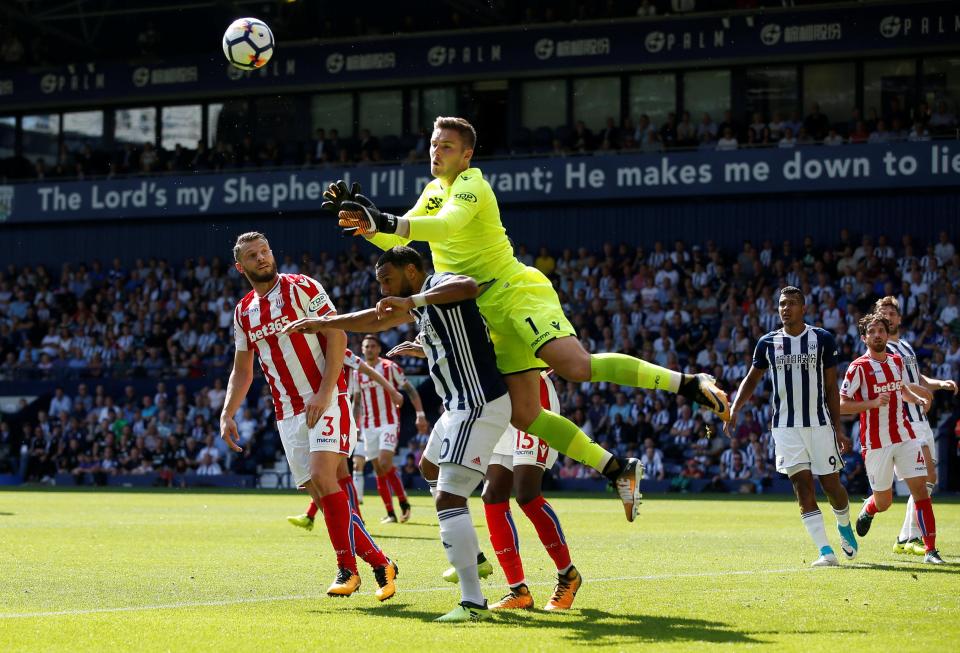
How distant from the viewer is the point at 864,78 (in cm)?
3294

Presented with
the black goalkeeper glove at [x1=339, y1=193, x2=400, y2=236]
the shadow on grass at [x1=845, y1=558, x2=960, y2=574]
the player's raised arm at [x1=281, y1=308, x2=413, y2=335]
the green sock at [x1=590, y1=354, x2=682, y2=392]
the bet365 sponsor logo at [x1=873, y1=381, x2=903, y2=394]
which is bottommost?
the shadow on grass at [x1=845, y1=558, x2=960, y2=574]

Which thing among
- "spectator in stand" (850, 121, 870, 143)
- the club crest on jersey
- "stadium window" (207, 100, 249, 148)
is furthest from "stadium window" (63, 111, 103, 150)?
the club crest on jersey

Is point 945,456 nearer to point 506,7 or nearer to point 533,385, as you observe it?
point 506,7

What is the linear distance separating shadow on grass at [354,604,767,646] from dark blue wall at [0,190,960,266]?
26.6 meters

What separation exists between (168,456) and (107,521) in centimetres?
1376

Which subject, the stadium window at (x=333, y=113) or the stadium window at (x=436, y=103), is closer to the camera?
the stadium window at (x=436, y=103)

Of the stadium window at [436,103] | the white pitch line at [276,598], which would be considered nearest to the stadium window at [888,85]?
the stadium window at [436,103]

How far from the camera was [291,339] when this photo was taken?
8828 mm

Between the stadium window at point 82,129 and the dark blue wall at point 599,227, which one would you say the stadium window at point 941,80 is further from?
the stadium window at point 82,129

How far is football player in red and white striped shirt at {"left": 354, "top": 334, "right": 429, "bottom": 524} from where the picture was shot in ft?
57.4

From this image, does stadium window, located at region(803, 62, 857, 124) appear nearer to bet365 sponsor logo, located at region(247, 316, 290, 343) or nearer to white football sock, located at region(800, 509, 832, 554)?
white football sock, located at region(800, 509, 832, 554)

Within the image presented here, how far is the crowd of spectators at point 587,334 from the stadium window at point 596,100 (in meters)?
3.56

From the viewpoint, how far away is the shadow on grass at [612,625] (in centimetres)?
660

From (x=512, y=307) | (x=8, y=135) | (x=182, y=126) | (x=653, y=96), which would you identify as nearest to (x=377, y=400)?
(x=512, y=307)
